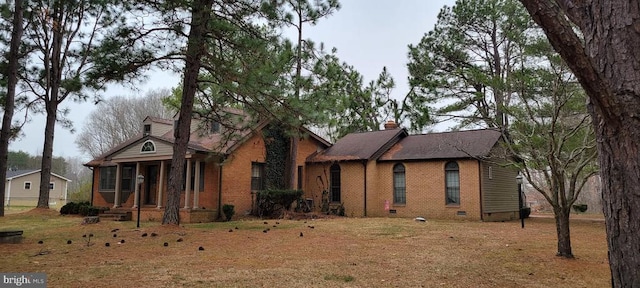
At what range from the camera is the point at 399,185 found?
60.5ft

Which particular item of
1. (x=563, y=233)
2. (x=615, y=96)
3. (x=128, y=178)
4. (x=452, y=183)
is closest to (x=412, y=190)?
(x=452, y=183)

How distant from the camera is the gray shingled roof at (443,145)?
55.2ft

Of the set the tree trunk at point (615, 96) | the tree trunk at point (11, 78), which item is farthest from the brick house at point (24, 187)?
the tree trunk at point (615, 96)

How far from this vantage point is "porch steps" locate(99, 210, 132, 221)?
16.9m

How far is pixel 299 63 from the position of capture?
17.9 meters

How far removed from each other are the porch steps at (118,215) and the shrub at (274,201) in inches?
217

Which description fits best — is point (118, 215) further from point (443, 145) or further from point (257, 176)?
point (443, 145)

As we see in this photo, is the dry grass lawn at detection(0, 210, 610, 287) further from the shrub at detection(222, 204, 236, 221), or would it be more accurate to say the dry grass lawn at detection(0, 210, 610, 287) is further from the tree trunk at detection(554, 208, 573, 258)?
the shrub at detection(222, 204, 236, 221)

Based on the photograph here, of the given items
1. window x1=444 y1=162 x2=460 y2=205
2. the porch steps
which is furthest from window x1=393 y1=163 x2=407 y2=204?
the porch steps

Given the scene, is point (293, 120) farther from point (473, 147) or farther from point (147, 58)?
point (473, 147)

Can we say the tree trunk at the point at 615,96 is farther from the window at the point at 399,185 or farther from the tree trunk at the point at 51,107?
the tree trunk at the point at 51,107

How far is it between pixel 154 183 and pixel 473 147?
14616mm

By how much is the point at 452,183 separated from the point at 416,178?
1537 mm

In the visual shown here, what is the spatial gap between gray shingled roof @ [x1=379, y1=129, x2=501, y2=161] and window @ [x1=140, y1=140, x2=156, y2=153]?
402 inches
